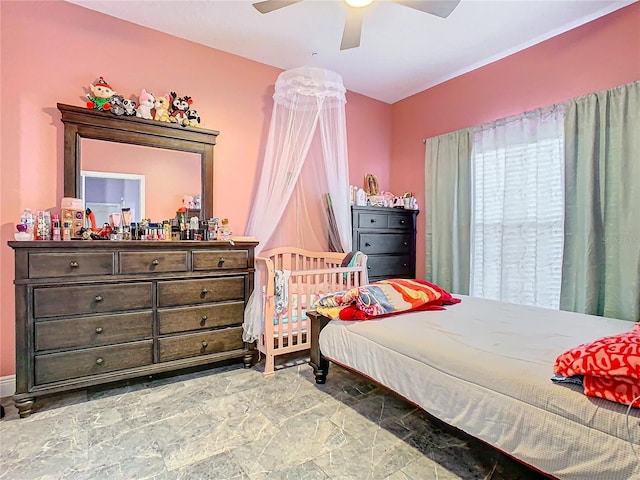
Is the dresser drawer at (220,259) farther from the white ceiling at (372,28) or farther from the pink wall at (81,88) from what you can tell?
the white ceiling at (372,28)

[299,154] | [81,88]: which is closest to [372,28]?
[299,154]

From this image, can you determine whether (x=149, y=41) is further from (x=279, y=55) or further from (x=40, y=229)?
(x=40, y=229)

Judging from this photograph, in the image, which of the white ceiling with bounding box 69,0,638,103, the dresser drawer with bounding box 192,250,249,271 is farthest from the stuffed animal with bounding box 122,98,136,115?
the dresser drawer with bounding box 192,250,249,271

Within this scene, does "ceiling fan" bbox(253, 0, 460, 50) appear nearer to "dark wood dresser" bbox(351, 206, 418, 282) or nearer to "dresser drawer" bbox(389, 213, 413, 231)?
"dark wood dresser" bbox(351, 206, 418, 282)

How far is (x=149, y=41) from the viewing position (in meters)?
2.98

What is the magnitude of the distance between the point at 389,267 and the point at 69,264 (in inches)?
119

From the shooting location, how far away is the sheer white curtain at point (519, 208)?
309 centimetres

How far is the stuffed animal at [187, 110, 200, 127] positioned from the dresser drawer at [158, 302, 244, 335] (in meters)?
1.61

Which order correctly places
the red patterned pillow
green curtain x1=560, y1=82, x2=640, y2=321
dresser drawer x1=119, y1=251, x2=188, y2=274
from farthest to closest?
green curtain x1=560, y1=82, x2=640, y2=321 → dresser drawer x1=119, y1=251, x2=188, y2=274 → the red patterned pillow

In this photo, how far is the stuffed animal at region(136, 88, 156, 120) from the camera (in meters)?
2.86

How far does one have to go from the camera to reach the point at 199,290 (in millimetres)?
2740

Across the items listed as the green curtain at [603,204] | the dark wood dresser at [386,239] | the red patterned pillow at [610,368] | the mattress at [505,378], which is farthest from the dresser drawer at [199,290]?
the green curtain at [603,204]

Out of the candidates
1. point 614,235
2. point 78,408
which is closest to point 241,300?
point 78,408

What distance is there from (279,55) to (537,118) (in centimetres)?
250
